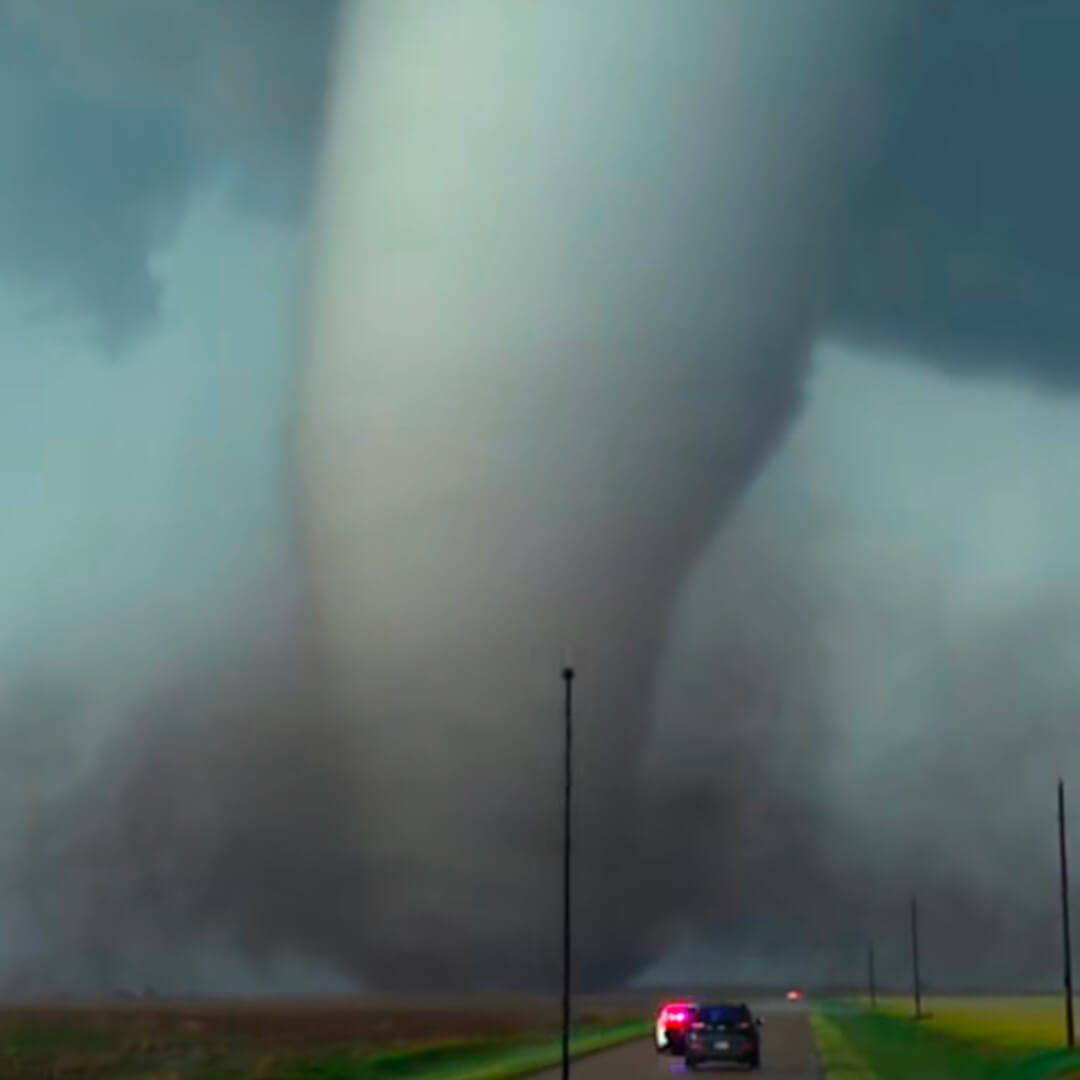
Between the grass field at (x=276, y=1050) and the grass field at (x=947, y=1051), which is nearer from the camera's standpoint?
the grass field at (x=947, y=1051)

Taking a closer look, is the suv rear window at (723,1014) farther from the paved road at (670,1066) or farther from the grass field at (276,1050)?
the grass field at (276,1050)

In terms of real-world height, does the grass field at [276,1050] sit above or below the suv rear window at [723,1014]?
below

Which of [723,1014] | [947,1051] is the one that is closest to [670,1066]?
[723,1014]

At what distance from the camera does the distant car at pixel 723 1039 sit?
206 feet

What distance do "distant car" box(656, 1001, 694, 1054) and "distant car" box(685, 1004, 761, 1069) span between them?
319 inches

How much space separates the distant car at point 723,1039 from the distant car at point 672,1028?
810 centimetres

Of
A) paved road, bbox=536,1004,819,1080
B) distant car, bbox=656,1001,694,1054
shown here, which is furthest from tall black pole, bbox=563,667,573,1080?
distant car, bbox=656,1001,694,1054

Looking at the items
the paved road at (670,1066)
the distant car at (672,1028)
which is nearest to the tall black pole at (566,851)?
the paved road at (670,1066)

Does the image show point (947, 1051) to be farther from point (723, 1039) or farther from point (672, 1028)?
point (723, 1039)

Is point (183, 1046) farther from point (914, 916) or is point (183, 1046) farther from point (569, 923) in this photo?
point (914, 916)

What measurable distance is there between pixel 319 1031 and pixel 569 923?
75.3m

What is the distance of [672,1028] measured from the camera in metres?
77.0

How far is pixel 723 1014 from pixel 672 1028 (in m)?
11.8

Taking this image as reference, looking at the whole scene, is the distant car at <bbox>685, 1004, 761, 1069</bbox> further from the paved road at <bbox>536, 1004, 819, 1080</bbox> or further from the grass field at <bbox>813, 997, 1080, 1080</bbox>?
the grass field at <bbox>813, 997, 1080, 1080</bbox>
